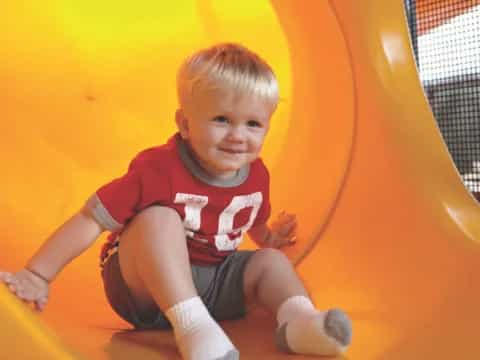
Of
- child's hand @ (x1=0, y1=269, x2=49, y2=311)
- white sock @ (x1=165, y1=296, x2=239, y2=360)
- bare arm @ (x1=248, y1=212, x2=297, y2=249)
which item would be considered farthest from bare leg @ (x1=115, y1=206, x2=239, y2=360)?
bare arm @ (x1=248, y1=212, x2=297, y2=249)

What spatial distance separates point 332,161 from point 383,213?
0.49ft

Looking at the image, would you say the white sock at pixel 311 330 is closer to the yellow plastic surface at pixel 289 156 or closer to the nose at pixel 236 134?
the yellow plastic surface at pixel 289 156

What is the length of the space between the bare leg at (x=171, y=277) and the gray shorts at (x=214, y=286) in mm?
59

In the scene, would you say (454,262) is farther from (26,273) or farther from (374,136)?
(26,273)

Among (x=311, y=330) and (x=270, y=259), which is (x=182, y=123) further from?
(x=311, y=330)

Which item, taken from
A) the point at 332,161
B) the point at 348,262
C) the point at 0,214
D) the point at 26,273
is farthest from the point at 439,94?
the point at 26,273

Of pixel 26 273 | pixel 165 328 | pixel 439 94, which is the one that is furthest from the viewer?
pixel 439 94

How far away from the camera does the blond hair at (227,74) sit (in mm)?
844

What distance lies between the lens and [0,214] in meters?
1.15

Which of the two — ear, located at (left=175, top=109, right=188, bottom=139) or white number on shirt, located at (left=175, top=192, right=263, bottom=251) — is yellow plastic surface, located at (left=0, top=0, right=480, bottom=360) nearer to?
white number on shirt, located at (left=175, top=192, right=263, bottom=251)

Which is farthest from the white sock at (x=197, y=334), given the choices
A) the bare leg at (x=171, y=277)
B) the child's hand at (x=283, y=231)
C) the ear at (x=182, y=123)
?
the child's hand at (x=283, y=231)

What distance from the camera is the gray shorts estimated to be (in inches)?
35.8

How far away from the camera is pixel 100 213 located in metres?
0.83

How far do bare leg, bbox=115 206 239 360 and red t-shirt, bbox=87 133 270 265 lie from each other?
2cm
